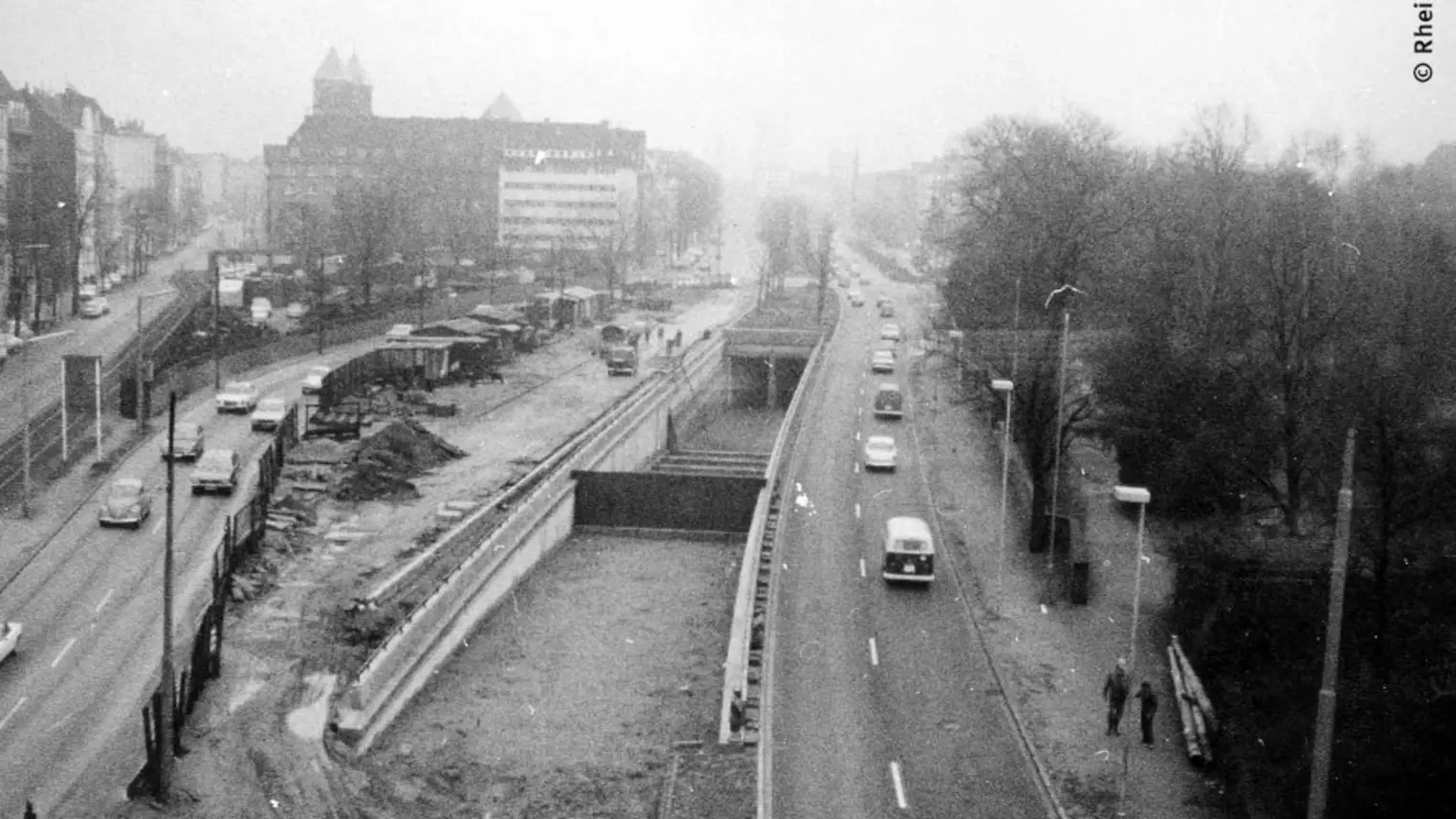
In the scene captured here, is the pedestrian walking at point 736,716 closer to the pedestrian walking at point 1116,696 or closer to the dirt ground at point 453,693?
the dirt ground at point 453,693

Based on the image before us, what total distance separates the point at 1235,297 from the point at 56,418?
31.0 m

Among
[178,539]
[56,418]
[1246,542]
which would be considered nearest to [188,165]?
[56,418]

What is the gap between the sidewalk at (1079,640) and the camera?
18.7 metres

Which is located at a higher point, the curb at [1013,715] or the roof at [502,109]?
the roof at [502,109]

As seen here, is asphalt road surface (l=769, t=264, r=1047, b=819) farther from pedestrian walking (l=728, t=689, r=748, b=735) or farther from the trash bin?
the trash bin

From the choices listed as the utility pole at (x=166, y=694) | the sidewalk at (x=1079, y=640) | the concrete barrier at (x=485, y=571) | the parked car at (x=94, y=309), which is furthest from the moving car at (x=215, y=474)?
the parked car at (x=94, y=309)

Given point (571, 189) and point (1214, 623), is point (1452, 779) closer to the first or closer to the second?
point (1214, 623)

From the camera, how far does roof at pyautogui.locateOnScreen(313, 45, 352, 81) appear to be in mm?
136500

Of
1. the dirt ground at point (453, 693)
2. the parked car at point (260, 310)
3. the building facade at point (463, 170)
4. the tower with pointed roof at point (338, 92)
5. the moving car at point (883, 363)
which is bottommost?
the dirt ground at point (453, 693)

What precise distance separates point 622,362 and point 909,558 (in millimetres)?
37603

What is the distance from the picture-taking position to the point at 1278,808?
647 inches

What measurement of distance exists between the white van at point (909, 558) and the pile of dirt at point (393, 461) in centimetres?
1530

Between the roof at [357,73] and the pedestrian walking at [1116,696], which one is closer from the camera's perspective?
the pedestrian walking at [1116,696]

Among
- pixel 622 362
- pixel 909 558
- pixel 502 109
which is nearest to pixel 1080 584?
pixel 909 558
